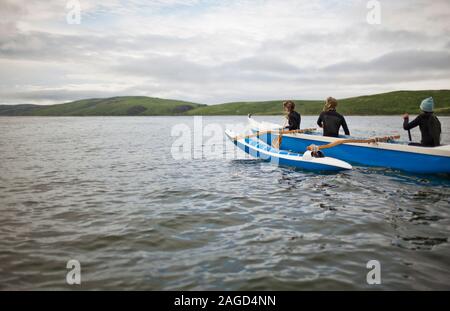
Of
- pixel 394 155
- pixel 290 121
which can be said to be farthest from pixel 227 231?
pixel 290 121

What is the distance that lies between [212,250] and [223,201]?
11.4 feet

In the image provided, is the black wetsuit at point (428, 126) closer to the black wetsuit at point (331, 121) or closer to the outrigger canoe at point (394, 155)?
the outrigger canoe at point (394, 155)

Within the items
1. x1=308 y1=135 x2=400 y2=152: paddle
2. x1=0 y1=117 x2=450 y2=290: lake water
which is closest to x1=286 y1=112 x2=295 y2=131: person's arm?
x1=308 y1=135 x2=400 y2=152: paddle

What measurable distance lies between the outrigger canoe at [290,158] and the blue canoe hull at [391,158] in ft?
6.25

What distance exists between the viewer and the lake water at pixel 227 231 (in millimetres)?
5285

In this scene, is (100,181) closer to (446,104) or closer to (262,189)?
(262,189)

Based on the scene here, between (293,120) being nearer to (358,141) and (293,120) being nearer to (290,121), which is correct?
(290,121)

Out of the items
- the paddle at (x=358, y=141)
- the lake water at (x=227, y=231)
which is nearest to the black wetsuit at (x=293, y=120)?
the paddle at (x=358, y=141)

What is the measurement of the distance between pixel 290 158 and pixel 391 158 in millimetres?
4216

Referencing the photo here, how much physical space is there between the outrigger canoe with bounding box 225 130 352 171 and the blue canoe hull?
1.91 metres

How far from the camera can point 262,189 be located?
1113 cm

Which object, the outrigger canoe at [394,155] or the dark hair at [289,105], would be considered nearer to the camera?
the outrigger canoe at [394,155]

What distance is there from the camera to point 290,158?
14.6 meters
